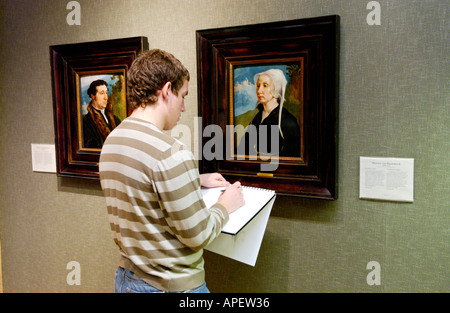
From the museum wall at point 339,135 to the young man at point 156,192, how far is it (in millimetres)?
550

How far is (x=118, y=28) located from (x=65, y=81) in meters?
0.45

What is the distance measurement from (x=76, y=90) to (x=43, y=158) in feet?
1.69

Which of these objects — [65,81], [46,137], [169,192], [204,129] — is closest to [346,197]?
[204,129]

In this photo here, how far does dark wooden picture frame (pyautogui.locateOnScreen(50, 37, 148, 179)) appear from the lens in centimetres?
186

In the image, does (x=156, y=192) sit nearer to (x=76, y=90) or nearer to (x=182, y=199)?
(x=182, y=199)

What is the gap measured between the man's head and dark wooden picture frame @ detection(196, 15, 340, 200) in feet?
1.98

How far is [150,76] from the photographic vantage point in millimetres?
1095

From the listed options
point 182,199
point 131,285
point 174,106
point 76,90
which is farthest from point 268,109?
point 76,90

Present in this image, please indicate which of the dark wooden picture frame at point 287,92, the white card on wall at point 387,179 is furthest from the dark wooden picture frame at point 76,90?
the white card on wall at point 387,179

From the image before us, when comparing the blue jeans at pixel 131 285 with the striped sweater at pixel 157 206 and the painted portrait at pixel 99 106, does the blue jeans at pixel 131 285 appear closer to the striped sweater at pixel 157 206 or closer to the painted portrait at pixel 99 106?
the striped sweater at pixel 157 206

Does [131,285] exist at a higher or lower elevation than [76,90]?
lower

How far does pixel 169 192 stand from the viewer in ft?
3.26

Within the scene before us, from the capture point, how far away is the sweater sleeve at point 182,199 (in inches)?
39.2

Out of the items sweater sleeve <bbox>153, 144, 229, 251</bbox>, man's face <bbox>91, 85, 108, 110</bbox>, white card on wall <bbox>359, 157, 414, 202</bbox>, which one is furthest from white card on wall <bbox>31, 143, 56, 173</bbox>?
white card on wall <bbox>359, 157, 414, 202</bbox>
